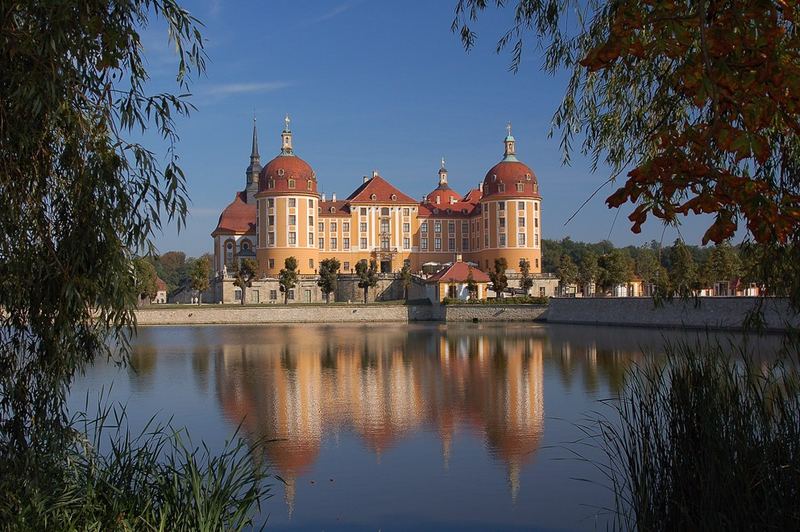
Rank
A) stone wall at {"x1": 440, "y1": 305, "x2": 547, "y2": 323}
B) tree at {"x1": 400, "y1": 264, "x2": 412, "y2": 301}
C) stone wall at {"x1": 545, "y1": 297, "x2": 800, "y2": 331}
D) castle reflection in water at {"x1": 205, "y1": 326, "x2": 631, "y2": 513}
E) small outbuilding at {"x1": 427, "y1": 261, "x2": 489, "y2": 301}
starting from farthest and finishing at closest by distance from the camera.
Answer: tree at {"x1": 400, "y1": 264, "x2": 412, "y2": 301} → small outbuilding at {"x1": 427, "y1": 261, "x2": 489, "y2": 301} → stone wall at {"x1": 440, "y1": 305, "x2": 547, "y2": 323} → stone wall at {"x1": 545, "y1": 297, "x2": 800, "y2": 331} → castle reflection in water at {"x1": 205, "y1": 326, "x2": 631, "y2": 513}

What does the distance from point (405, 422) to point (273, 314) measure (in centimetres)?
3556

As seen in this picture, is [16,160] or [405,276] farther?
[405,276]

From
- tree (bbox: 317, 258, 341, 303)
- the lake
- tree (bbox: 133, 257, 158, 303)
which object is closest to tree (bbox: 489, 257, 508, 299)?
tree (bbox: 317, 258, 341, 303)

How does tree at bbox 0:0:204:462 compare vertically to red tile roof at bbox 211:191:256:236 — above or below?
below

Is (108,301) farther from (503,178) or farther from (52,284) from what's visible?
(503,178)

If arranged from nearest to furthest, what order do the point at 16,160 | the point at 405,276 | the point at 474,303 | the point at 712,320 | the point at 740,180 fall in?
the point at 740,180 → the point at 16,160 → the point at 712,320 → the point at 474,303 → the point at 405,276

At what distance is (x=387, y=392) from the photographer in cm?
1495

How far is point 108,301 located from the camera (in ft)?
15.5

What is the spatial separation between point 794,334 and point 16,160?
4.85 meters

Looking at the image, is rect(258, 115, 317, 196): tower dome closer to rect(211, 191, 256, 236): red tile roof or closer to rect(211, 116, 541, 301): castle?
rect(211, 116, 541, 301): castle

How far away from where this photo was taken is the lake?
24.7 feet

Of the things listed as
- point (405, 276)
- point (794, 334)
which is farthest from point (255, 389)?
point (405, 276)

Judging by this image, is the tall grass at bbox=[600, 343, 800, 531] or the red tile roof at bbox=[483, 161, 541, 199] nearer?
the tall grass at bbox=[600, 343, 800, 531]

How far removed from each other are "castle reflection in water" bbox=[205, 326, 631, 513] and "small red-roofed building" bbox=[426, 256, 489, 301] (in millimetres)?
22126
